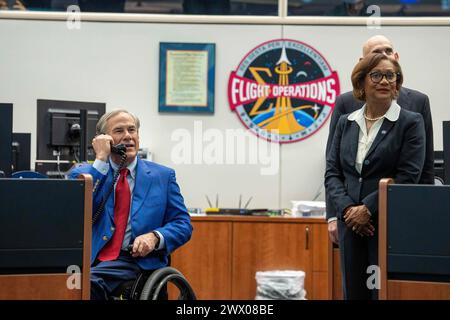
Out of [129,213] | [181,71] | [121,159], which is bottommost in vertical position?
[129,213]

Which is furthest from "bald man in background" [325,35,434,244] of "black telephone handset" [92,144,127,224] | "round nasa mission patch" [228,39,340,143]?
"round nasa mission patch" [228,39,340,143]

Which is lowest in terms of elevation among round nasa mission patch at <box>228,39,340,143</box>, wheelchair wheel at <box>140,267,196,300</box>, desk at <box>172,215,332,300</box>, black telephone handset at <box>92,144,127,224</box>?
desk at <box>172,215,332,300</box>

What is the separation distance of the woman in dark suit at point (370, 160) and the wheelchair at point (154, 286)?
646mm

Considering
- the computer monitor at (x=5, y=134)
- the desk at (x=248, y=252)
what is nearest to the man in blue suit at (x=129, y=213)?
the computer monitor at (x=5, y=134)

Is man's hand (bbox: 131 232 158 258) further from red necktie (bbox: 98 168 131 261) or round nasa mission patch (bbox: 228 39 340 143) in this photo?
round nasa mission patch (bbox: 228 39 340 143)

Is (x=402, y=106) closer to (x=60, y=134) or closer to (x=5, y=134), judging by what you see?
(x=5, y=134)

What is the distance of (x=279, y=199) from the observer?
6.92 metres

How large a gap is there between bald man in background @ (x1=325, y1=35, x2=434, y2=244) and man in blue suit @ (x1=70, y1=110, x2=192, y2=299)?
63 centimetres

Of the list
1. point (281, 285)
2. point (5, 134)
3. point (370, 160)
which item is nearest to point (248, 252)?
point (281, 285)

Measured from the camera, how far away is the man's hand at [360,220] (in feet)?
10.7

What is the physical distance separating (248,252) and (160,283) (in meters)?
3.32

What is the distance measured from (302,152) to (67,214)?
4264 mm

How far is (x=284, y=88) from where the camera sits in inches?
274

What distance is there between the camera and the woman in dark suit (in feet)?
10.9
